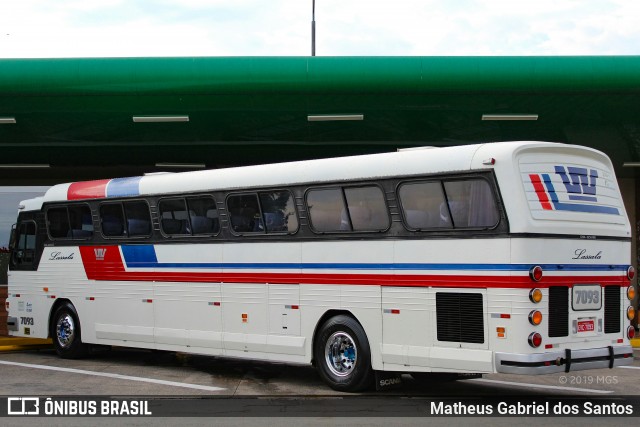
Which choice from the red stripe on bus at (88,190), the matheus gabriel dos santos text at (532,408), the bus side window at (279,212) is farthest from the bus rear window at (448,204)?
the red stripe on bus at (88,190)

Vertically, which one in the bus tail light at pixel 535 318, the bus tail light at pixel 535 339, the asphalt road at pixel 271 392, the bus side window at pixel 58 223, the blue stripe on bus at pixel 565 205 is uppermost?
the blue stripe on bus at pixel 565 205

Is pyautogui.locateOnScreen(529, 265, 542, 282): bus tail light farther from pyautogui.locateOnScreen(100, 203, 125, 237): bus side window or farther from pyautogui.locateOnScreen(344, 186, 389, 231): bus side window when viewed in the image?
pyautogui.locateOnScreen(100, 203, 125, 237): bus side window

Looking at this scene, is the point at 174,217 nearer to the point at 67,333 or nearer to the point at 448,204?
the point at 67,333

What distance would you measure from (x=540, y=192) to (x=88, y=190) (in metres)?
8.79

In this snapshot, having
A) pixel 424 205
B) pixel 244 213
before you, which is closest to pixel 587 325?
pixel 424 205

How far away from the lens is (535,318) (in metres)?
11.4

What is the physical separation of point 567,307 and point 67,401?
603 centimetres

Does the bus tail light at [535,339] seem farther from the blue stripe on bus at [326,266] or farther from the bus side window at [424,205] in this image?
the bus side window at [424,205]

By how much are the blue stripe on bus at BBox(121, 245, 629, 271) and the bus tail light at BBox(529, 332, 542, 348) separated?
2.42ft

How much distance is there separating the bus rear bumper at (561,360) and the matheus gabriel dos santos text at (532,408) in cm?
45

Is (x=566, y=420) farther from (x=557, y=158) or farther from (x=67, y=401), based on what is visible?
(x=67, y=401)

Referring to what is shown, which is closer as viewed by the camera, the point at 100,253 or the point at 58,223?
the point at 100,253

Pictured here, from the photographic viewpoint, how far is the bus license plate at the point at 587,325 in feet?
39.7

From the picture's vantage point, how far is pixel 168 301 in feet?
52.3
